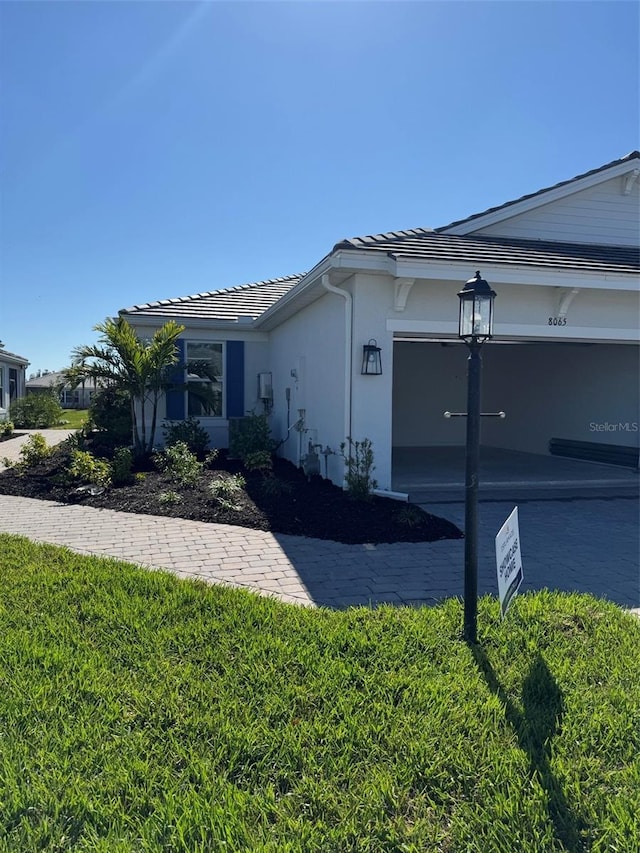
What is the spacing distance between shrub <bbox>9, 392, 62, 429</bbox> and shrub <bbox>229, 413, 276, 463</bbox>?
1546 centimetres

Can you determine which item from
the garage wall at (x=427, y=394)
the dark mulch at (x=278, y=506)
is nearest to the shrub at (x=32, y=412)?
the dark mulch at (x=278, y=506)

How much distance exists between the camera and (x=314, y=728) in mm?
2598

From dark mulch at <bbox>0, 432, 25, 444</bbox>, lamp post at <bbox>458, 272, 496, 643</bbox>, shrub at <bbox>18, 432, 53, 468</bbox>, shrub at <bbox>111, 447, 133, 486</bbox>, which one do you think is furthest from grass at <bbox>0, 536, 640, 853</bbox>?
dark mulch at <bbox>0, 432, 25, 444</bbox>

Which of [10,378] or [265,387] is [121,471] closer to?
[265,387]

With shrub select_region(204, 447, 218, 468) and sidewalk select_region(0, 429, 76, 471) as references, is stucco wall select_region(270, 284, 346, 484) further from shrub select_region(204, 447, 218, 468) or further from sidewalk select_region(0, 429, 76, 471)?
sidewalk select_region(0, 429, 76, 471)

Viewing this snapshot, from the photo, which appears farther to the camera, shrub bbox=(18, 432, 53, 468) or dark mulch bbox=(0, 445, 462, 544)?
shrub bbox=(18, 432, 53, 468)

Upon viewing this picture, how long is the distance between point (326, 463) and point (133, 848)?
7.00 meters

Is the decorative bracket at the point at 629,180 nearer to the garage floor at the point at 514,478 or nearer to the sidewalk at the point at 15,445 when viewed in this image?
the garage floor at the point at 514,478

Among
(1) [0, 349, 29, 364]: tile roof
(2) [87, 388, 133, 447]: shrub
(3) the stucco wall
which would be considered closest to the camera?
(3) the stucco wall

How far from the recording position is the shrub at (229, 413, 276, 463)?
36.0 ft

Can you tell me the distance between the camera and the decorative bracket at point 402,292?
738cm

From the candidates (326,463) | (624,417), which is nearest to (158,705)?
(326,463)

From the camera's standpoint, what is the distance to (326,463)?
8828 millimetres

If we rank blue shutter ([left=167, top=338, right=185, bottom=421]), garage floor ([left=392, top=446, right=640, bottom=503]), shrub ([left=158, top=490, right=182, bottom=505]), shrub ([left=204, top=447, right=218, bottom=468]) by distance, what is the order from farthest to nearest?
blue shutter ([left=167, top=338, right=185, bottom=421]), shrub ([left=204, top=447, right=218, bottom=468]), garage floor ([left=392, top=446, right=640, bottom=503]), shrub ([left=158, top=490, right=182, bottom=505])
